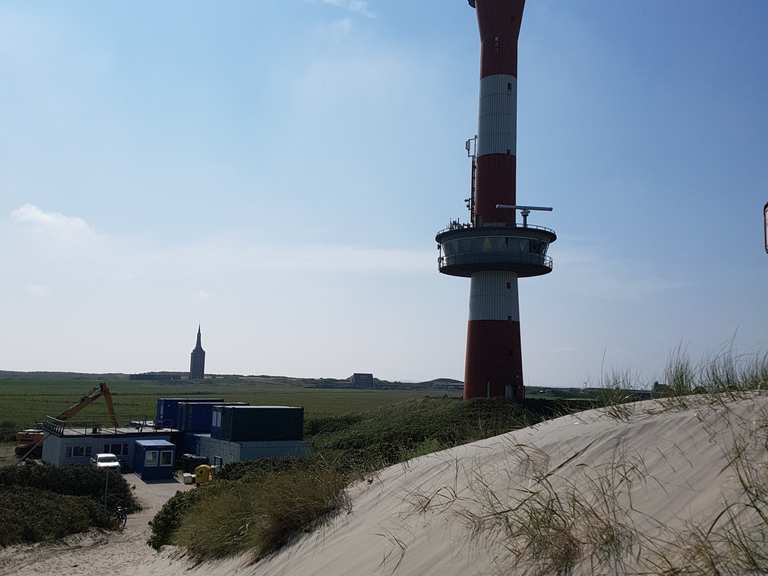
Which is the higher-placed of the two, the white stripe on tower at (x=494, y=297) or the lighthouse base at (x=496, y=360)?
the white stripe on tower at (x=494, y=297)

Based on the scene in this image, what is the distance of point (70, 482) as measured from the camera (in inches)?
1157

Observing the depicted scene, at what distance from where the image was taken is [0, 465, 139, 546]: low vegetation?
20.5 m

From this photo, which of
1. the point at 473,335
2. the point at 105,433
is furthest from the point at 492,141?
the point at 105,433

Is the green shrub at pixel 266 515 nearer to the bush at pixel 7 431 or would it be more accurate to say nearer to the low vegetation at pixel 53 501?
the low vegetation at pixel 53 501

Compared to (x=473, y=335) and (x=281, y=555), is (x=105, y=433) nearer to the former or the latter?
(x=473, y=335)

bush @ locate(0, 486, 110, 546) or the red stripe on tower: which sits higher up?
the red stripe on tower

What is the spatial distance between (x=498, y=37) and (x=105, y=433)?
37.5 metres

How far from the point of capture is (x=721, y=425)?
6414 millimetres

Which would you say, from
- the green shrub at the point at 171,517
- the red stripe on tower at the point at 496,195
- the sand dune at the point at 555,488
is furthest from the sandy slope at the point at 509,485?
the red stripe on tower at the point at 496,195

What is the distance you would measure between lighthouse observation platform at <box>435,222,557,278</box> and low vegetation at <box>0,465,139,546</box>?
82.2 feet

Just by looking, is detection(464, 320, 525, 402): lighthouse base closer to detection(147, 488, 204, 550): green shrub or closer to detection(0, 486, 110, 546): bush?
detection(0, 486, 110, 546): bush

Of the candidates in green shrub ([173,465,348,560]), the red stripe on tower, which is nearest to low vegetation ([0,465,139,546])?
green shrub ([173,465,348,560])

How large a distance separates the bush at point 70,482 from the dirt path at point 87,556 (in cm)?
453

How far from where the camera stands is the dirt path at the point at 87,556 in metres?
15.9
